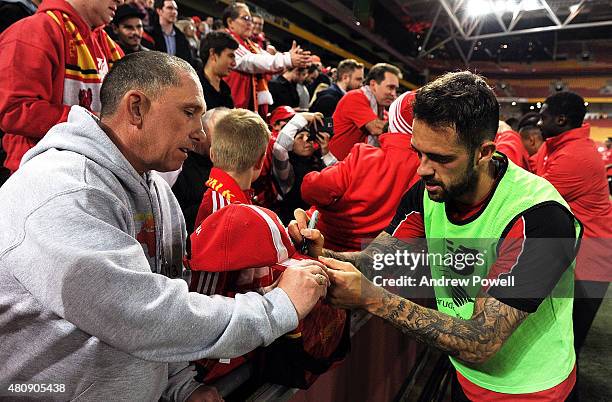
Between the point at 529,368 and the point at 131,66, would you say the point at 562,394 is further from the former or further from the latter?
the point at 131,66

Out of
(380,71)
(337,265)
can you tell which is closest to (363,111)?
(380,71)

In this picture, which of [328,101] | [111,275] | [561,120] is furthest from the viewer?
[328,101]

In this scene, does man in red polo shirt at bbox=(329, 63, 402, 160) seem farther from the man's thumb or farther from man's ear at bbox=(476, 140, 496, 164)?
the man's thumb

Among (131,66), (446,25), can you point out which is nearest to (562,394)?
(131,66)

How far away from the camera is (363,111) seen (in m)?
3.81

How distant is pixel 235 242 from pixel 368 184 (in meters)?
1.47

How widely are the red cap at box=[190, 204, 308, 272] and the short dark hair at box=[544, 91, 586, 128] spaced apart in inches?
113

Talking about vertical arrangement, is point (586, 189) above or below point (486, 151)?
below

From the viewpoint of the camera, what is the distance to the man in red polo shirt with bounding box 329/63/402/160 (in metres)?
3.81

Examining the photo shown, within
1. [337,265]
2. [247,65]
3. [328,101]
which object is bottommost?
[337,265]

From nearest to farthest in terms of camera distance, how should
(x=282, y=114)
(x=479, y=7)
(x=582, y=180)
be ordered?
(x=582, y=180) → (x=282, y=114) → (x=479, y=7)

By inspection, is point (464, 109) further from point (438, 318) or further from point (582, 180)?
point (582, 180)

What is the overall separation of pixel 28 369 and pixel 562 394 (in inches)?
61.3

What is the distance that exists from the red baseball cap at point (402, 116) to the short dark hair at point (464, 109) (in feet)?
3.82
